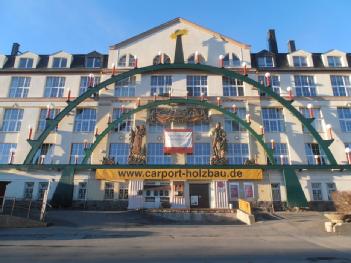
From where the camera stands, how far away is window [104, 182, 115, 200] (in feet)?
93.8

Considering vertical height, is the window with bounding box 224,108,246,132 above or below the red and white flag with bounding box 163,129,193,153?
above

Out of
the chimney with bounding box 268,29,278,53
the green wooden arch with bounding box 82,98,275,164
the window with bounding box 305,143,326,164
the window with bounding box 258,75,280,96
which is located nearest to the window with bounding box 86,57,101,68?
the green wooden arch with bounding box 82,98,275,164

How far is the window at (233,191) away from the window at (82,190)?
47.7ft

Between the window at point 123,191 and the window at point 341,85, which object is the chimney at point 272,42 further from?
the window at point 123,191

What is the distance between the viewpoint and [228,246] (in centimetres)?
1141

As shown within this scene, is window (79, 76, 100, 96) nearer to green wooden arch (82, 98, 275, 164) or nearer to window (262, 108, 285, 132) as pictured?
green wooden arch (82, 98, 275, 164)

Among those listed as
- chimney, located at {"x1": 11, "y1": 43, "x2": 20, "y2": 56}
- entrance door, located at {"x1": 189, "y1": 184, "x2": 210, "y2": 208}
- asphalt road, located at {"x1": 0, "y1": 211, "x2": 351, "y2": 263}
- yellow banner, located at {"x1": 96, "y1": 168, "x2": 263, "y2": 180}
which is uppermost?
chimney, located at {"x1": 11, "y1": 43, "x2": 20, "y2": 56}

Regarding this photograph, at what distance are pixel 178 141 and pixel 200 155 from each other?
278cm

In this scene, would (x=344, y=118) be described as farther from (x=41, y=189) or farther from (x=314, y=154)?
(x=41, y=189)

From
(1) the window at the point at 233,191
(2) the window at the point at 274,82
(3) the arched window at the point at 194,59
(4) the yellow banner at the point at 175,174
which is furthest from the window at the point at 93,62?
(1) the window at the point at 233,191

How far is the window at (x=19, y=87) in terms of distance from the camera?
111 feet

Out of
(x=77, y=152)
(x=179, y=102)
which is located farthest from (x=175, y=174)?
(x=77, y=152)

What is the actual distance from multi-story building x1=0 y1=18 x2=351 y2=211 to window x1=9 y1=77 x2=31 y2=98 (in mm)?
119

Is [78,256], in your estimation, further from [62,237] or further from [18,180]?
[18,180]
